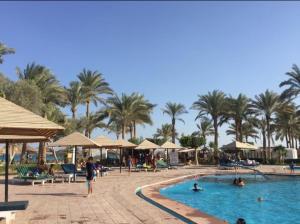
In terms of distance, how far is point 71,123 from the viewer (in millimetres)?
43094

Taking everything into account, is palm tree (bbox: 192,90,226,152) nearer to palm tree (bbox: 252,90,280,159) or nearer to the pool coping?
palm tree (bbox: 252,90,280,159)

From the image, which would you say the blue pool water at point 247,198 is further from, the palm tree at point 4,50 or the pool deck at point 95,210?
the palm tree at point 4,50

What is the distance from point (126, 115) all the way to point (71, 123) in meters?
7.77

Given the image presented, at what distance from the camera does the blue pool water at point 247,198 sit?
13.6 meters

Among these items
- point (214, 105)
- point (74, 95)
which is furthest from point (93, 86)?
point (214, 105)

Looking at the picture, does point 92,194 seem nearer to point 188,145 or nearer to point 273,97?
point 188,145

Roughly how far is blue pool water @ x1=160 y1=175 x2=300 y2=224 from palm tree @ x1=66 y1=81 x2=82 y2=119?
76.8 feet

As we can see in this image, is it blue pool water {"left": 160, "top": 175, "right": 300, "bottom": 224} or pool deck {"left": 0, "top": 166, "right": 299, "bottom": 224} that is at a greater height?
pool deck {"left": 0, "top": 166, "right": 299, "bottom": 224}

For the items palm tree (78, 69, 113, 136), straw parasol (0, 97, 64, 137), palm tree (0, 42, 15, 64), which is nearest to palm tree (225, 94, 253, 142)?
palm tree (78, 69, 113, 136)

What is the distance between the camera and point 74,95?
44250 mm

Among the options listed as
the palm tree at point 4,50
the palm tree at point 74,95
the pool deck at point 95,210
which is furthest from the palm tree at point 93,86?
the pool deck at point 95,210

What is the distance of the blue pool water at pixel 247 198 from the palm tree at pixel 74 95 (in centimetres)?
2340

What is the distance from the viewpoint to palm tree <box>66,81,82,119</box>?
145 ft

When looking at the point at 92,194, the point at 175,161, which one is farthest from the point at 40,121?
the point at 175,161
